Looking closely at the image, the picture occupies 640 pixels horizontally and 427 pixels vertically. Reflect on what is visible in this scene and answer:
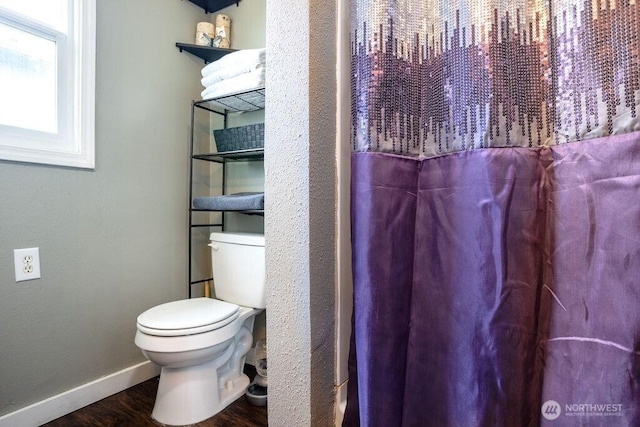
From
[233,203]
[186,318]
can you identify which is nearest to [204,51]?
[233,203]

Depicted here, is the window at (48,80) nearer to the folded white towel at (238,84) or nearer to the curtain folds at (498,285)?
the folded white towel at (238,84)

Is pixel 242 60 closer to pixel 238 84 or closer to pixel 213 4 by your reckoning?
pixel 238 84

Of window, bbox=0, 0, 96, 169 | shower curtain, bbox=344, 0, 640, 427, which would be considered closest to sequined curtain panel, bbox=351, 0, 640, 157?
shower curtain, bbox=344, 0, 640, 427

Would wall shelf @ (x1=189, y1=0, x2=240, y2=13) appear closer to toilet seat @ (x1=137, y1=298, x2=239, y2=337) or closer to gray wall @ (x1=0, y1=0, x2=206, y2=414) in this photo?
gray wall @ (x1=0, y1=0, x2=206, y2=414)

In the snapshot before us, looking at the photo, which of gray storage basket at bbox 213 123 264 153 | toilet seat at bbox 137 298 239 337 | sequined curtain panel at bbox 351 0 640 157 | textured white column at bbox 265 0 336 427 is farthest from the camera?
gray storage basket at bbox 213 123 264 153

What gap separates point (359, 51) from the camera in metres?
0.66

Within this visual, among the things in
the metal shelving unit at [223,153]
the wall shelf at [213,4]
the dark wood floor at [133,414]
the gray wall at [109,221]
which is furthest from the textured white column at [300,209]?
the wall shelf at [213,4]

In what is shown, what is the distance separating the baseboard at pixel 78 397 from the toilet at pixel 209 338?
11.6 inches

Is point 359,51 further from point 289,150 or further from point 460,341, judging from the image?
point 460,341

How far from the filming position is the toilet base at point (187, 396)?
46.5 inches

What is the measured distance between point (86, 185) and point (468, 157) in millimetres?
1550

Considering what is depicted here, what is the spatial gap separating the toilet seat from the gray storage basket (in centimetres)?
79

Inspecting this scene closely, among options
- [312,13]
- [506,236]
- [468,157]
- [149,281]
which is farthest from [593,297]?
[149,281]

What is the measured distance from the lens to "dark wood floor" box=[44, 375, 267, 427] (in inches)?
46.6
